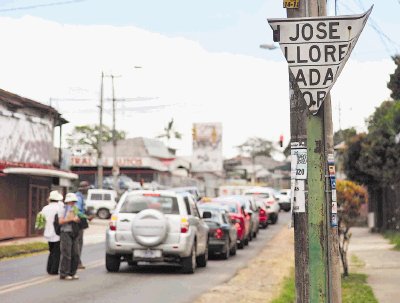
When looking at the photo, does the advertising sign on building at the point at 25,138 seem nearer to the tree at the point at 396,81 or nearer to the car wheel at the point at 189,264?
the tree at the point at 396,81

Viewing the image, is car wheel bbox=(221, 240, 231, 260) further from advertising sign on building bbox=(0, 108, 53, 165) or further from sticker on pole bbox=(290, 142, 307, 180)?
sticker on pole bbox=(290, 142, 307, 180)

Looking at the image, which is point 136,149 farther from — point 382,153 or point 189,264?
point 189,264

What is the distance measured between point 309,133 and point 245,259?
50.9ft

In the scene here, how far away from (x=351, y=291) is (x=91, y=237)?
2297 cm

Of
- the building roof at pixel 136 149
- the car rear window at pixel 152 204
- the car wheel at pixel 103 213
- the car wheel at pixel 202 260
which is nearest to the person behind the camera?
the car rear window at pixel 152 204

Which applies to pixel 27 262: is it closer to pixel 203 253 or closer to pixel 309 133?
pixel 203 253

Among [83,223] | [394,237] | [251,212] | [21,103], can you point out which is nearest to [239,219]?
[251,212]

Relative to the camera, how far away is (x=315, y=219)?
782 cm

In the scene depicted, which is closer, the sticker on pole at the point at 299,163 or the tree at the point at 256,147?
the sticker on pole at the point at 299,163

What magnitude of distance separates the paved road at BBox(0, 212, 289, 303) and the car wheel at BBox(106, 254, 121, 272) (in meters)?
0.17

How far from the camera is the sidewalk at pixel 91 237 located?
3230cm

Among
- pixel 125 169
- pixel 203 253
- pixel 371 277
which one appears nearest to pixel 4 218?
pixel 203 253

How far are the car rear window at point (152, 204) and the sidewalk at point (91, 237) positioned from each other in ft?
44.8

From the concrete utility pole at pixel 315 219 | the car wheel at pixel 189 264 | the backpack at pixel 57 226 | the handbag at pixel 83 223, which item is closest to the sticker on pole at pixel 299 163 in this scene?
the concrete utility pole at pixel 315 219
